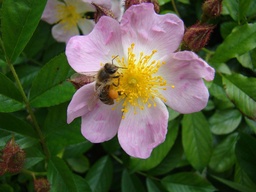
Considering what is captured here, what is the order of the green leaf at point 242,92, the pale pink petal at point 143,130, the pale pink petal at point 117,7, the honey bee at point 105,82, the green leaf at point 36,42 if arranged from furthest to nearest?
the green leaf at point 36,42 → the pale pink petal at point 117,7 → the green leaf at point 242,92 → the pale pink petal at point 143,130 → the honey bee at point 105,82

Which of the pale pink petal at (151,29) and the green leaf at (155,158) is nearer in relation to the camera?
the pale pink petal at (151,29)

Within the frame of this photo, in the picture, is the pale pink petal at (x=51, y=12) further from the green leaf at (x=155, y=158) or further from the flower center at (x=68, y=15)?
the green leaf at (x=155, y=158)

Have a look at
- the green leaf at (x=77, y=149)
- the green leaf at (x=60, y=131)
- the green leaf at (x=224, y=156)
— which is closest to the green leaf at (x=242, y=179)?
the green leaf at (x=224, y=156)

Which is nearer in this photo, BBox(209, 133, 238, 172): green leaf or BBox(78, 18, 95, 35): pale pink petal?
BBox(209, 133, 238, 172): green leaf

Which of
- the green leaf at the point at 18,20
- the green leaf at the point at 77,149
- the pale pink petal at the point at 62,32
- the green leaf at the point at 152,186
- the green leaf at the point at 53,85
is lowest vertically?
the green leaf at the point at 152,186

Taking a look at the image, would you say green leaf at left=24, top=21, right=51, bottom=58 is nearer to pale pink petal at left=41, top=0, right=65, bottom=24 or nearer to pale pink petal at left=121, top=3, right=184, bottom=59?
pale pink petal at left=41, top=0, right=65, bottom=24

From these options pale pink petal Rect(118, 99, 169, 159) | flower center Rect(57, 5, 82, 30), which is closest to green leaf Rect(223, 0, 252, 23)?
pale pink petal Rect(118, 99, 169, 159)
